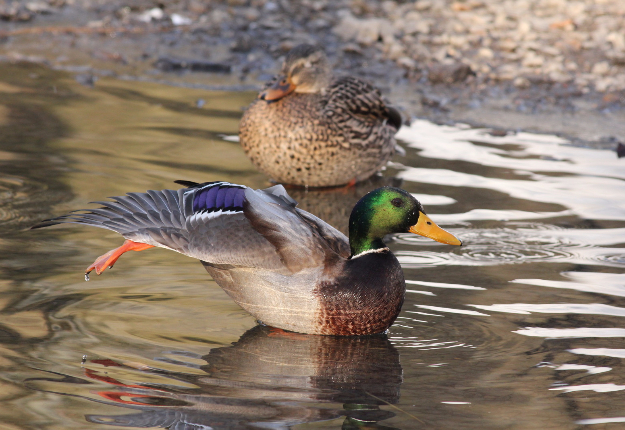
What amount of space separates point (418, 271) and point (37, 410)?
2627mm

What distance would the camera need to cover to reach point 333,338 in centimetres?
480

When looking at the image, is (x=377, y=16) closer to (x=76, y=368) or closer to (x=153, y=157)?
(x=153, y=157)

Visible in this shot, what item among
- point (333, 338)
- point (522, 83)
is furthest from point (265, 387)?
point (522, 83)

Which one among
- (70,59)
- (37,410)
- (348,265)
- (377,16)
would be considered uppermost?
(377,16)

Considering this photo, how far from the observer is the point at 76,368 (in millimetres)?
4121

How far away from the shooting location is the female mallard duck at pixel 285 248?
4676mm

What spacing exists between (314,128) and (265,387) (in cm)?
351

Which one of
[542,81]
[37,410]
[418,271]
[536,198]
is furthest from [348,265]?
[542,81]

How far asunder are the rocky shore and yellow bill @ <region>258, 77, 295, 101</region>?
2428 millimetres

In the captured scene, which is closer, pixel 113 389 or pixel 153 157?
pixel 113 389

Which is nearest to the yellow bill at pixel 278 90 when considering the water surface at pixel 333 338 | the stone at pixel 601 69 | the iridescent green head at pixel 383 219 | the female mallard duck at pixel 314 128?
the female mallard duck at pixel 314 128

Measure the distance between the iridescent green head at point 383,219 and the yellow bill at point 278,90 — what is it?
257 cm

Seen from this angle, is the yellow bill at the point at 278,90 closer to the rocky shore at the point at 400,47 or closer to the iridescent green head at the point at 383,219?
the rocky shore at the point at 400,47

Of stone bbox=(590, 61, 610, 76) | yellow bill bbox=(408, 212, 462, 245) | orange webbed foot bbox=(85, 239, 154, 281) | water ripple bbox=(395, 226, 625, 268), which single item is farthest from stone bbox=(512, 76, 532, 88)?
orange webbed foot bbox=(85, 239, 154, 281)
